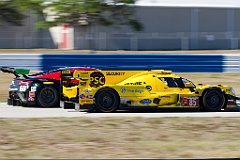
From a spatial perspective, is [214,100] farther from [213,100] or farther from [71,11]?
[71,11]

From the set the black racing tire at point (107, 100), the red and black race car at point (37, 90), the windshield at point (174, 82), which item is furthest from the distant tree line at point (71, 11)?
the windshield at point (174, 82)

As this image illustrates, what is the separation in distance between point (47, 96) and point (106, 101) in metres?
1.89

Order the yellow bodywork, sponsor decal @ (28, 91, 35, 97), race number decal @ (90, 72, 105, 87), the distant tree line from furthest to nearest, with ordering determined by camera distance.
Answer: the distant tree line, sponsor decal @ (28, 91, 35, 97), race number decal @ (90, 72, 105, 87), the yellow bodywork

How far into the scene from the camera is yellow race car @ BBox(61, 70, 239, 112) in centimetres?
1418

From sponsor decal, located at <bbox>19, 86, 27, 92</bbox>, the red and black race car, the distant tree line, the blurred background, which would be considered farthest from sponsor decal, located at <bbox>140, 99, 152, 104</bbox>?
the blurred background

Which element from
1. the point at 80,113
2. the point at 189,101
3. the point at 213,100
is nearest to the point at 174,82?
the point at 189,101

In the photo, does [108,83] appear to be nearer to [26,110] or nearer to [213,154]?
[26,110]

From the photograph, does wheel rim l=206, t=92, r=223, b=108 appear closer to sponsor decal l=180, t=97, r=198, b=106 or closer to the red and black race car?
sponsor decal l=180, t=97, r=198, b=106

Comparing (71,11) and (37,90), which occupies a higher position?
(71,11)

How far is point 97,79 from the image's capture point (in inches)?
571

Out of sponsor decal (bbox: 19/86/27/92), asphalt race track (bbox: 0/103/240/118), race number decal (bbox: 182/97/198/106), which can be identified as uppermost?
sponsor decal (bbox: 19/86/27/92)

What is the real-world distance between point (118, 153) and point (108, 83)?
5447 mm

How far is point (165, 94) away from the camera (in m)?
14.4

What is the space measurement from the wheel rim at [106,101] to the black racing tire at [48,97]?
1634mm
